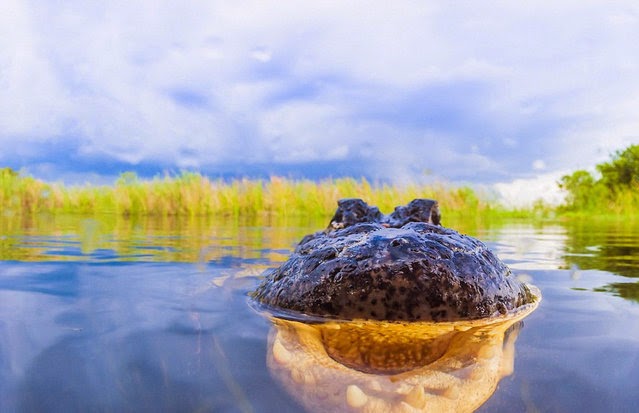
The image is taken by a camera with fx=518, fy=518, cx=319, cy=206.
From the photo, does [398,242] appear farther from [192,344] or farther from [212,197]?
[212,197]

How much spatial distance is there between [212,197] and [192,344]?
15907 mm

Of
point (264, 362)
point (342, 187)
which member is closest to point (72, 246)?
point (264, 362)

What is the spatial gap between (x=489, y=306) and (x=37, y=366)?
2013 mm

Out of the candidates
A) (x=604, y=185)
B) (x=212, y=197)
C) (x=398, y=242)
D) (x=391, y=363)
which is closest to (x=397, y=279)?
(x=398, y=242)

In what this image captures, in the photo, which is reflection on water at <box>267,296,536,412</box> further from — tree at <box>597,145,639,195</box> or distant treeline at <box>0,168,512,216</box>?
tree at <box>597,145,639,195</box>

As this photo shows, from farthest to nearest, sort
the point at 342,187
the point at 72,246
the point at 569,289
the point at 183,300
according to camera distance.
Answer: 1. the point at 342,187
2. the point at 72,246
3. the point at 569,289
4. the point at 183,300

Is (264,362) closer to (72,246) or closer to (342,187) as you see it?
(72,246)

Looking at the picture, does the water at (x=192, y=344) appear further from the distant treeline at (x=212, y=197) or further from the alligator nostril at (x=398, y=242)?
the distant treeline at (x=212, y=197)

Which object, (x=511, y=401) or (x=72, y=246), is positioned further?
(x=72, y=246)

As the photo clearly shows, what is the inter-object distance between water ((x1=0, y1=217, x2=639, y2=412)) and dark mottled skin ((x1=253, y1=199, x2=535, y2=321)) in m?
0.24

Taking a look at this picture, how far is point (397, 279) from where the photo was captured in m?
2.33

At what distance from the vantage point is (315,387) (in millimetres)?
1833

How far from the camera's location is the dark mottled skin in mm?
2334

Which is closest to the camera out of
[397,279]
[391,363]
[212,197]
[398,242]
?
[391,363]
